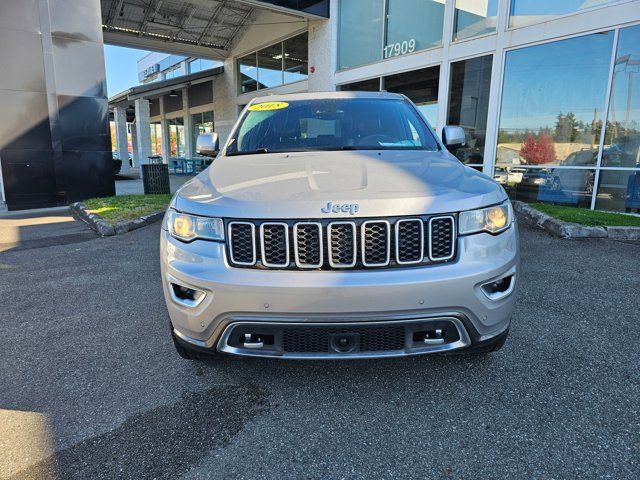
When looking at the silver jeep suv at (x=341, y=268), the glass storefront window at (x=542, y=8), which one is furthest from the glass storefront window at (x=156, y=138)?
the silver jeep suv at (x=341, y=268)

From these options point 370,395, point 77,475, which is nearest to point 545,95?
point 370,395

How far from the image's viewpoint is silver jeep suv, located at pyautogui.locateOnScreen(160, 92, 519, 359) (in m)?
1.96

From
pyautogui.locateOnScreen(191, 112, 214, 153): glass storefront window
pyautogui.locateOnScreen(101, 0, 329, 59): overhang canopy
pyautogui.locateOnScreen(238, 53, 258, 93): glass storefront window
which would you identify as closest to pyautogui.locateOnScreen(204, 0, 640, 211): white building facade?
pyautogui.locateOnScreen(101, 0, 329, 59): overhang canopy

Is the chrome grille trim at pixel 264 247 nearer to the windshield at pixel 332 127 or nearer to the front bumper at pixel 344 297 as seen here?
the front bumper at pixel 344 297

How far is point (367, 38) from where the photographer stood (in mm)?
11930

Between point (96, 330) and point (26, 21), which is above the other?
point (26, 21)

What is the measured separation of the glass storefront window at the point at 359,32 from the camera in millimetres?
11625

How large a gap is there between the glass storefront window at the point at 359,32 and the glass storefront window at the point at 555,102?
4.13 metres

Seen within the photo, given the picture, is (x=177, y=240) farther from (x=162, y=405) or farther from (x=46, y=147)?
(x=46, y=147)

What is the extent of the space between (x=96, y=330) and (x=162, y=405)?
1296mm

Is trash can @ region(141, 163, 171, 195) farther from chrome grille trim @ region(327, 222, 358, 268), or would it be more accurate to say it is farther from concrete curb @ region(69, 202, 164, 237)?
chrome grille trim @ region(327, 222, 358, 268)

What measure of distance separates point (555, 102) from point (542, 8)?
5.93 feet

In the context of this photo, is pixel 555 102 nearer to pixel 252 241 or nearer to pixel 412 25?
pixel 412 25

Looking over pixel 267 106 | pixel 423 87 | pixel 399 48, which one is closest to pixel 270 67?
pixel 399 48
